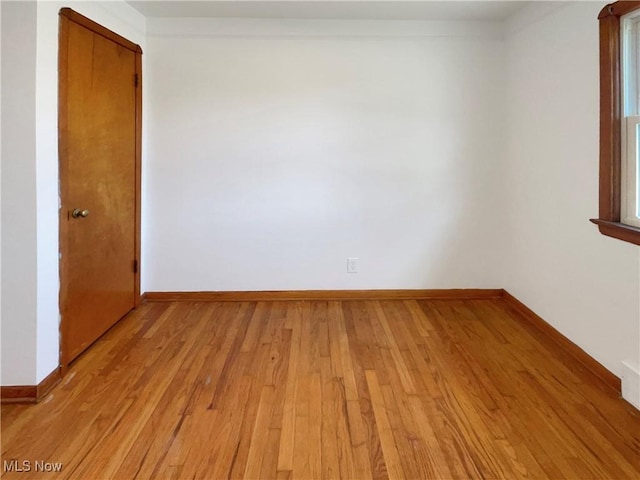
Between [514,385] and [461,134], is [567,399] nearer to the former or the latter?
[514,385]

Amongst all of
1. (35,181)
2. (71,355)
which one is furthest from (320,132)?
(71,355)

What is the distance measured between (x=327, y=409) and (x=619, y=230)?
1.71 meters

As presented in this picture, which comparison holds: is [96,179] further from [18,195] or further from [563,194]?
[563,194]

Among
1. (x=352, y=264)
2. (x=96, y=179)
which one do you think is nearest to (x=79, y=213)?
(x=96, y=179)

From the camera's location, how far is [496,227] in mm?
3840

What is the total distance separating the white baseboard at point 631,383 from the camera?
2.14 metres

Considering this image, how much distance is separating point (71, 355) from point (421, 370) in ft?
6.54

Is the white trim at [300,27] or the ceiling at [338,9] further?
the white trim at [300,27]

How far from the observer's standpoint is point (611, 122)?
7.80 ft

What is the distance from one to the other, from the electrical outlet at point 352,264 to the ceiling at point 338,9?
1.92 metres

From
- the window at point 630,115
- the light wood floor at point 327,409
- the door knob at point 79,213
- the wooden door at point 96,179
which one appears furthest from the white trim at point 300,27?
the light wood floor at point 327,409

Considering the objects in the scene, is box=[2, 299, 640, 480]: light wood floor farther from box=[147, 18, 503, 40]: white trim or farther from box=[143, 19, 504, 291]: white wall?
box=[147, 18, 503, 40]: white trim

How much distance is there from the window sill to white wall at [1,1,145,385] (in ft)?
9.49

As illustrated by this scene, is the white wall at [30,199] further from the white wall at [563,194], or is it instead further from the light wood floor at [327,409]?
the white wall at [563,194]
